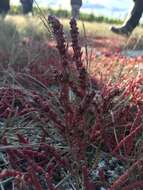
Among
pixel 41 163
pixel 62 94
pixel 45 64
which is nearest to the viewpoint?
pixel 62 94

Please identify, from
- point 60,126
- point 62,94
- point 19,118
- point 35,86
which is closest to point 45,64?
point 35,86

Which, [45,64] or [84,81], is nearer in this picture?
[84,81]

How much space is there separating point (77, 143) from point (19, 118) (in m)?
0.61

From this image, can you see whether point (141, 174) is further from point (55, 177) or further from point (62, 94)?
point (62, 94)

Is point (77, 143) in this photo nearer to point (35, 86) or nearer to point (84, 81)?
point (84, 81)

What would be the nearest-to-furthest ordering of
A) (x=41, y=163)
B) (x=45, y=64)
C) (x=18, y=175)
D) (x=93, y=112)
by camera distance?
1. (x=18, y=175)
2. (x=41, y=163)
3. (x=93, y=112)
4. (x=45, y=64)

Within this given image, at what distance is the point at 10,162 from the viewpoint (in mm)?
1659

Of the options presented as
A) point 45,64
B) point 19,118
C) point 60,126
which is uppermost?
point 60,126

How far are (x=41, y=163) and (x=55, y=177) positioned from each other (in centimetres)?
7

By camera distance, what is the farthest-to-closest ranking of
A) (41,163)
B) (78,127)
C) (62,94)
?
(41,163)
(78,127)
(62,94)

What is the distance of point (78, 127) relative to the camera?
1.61 metres

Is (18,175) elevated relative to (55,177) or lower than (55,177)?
elevated

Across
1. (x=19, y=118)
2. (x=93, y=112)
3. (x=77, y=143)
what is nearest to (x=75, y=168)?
(x=77, y=143)

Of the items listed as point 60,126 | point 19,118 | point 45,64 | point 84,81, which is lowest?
point 45,64
